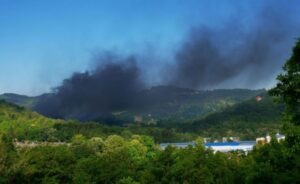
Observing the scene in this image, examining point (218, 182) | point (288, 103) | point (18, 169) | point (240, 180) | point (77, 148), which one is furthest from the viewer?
point (77, 148)

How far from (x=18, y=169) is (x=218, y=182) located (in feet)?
86.5

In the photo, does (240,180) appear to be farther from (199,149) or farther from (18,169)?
(18,169)

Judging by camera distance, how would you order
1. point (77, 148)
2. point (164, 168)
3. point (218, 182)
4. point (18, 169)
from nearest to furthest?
point (218, 182) → point (164, 168) → point (18, 169) → point (77, 148)

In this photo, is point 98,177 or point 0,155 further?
point 0,155

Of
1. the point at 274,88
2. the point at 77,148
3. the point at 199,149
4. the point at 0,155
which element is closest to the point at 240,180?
the point at 199,149

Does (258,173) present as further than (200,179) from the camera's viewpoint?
No

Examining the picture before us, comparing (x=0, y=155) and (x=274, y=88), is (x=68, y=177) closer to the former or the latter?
(x=0, y=155)

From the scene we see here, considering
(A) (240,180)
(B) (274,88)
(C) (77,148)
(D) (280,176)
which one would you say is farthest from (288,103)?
(C) (77,148)

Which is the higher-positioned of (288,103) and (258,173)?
(288,103)

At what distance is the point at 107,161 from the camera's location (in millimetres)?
58188

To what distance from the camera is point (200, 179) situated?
4966 centimetres

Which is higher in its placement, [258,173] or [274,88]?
[274,88]

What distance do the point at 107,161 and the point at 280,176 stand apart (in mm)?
30031

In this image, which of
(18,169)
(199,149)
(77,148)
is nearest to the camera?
(18,169)
